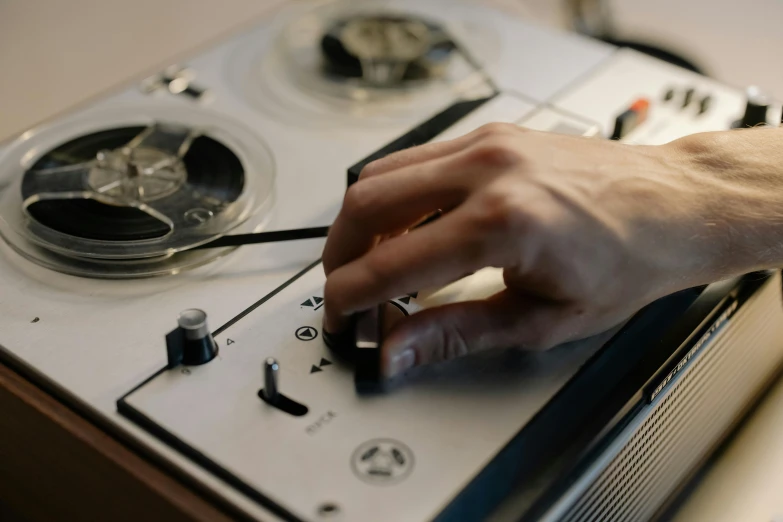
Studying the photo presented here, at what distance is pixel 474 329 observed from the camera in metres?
0.69

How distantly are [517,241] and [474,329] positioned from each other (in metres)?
0.09

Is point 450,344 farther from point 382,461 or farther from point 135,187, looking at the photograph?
point 135,187

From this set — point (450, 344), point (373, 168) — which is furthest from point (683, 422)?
point (373, 168)

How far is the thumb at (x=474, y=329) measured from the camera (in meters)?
0.68

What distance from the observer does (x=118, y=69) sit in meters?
1.30

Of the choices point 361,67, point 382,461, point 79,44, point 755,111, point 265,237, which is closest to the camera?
point 382,461

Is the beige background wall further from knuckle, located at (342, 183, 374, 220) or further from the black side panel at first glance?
the black side panel

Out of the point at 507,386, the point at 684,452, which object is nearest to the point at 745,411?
the point at 684,452

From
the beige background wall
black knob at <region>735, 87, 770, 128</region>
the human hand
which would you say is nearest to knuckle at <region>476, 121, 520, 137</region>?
the human hand

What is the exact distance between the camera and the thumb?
0.68 meters

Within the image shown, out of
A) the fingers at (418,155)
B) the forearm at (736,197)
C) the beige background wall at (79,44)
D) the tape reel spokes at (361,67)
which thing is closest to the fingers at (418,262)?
the fingers at (418,155)

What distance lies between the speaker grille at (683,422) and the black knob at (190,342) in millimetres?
293

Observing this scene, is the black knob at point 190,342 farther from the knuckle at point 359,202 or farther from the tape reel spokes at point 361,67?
the tape reel spokes at point 361,67

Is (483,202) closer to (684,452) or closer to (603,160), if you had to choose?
(603,160)
